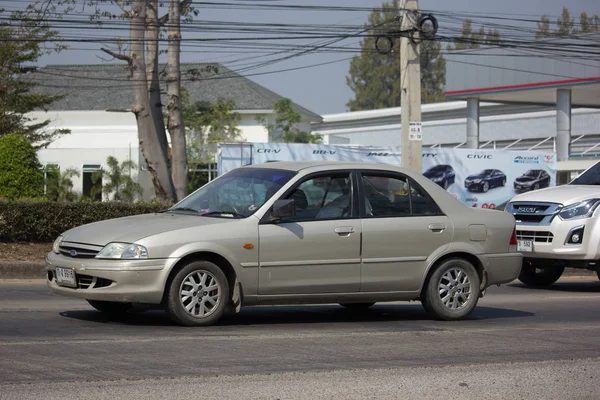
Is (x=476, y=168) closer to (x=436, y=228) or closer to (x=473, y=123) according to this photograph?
(x=473, y=123)

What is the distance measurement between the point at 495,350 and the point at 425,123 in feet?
169

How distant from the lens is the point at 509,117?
5388 centimetres

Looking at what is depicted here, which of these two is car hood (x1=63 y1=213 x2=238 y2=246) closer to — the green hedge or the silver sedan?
the silver sedan

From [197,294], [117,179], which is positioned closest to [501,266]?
[197,294]

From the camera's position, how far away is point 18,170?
24.5m

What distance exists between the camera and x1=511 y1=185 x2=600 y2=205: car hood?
43.5 feet

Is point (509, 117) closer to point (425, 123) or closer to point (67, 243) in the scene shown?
point (425, 123)

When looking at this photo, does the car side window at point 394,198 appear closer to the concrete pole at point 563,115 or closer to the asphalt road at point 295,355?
the asphalt road at point 295,355

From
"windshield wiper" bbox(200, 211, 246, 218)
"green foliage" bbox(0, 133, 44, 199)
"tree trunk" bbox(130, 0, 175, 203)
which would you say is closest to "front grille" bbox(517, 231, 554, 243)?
"windshield wiper" bbox(200, 211, 246, 218)

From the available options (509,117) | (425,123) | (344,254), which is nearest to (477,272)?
(344,254)

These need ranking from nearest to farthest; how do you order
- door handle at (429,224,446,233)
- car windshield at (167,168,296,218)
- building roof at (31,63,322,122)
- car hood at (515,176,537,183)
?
car windshield at (167,168,296,218) < door handle at (429,224,446,233) < car hood at (515,176,537,183) < building roof at (31,63,322,122)

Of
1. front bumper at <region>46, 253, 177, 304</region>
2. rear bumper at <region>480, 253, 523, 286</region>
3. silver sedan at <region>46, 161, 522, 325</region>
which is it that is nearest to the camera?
front bumper at <region>46, 253, 177, 304</region>

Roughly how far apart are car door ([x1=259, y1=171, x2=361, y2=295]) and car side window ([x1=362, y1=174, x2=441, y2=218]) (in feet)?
0.63

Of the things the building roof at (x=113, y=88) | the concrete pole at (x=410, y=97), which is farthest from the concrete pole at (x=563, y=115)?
the building roof at (x=113, y=88)
